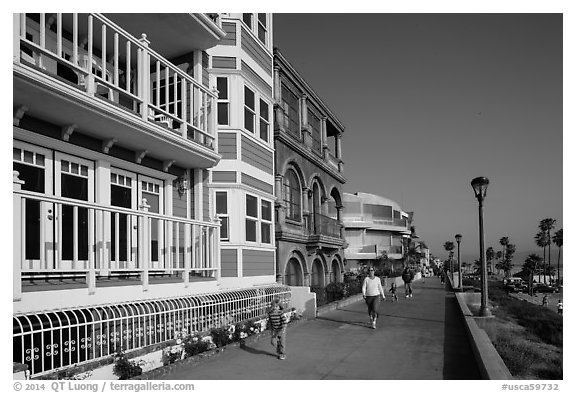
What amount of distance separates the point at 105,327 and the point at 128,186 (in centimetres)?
371

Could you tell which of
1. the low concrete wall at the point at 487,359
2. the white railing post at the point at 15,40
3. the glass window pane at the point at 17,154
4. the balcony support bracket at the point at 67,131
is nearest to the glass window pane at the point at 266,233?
the low concrete wall at the point at 487,359

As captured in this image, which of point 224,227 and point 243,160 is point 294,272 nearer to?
point 224,227

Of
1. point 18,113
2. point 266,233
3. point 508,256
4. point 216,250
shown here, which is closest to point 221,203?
point 266,233

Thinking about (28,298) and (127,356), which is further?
(127,356)

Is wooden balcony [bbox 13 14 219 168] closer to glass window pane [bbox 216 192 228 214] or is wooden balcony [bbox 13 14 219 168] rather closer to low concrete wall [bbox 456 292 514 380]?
glass window pane [bbox 216 192 228 214]

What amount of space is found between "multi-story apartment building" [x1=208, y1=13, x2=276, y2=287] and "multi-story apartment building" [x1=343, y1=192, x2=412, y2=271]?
49780 millimetres

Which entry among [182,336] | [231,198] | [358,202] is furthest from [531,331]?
[358,202]

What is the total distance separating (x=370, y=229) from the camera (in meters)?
70.5

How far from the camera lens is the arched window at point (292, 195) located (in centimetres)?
1995

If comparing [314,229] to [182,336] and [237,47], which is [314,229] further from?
[182,336]

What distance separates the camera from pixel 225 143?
14141mm

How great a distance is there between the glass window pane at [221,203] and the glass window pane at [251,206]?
801 millimetres

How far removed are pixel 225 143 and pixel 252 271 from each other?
3561 millimetres
